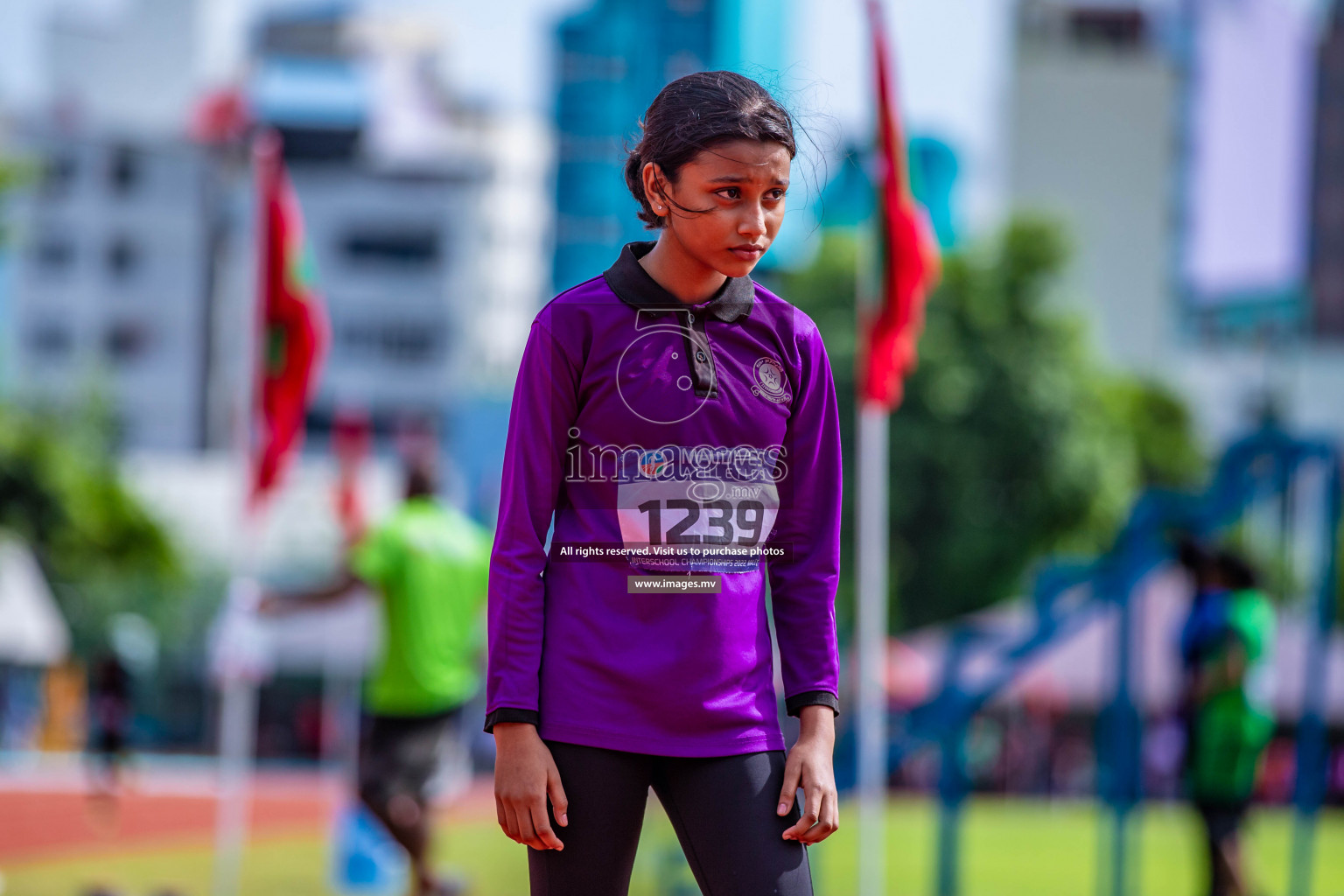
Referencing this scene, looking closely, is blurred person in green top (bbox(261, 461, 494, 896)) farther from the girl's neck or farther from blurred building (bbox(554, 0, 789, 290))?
the girl's neck

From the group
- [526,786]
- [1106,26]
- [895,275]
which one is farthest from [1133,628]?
[1106,26]

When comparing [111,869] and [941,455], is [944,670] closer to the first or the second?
[111,869]

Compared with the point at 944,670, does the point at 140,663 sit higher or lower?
lower

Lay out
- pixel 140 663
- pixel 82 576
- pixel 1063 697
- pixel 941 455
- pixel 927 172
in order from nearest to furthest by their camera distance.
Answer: pixel 927 172 → pixel 1063 697 → pixel 941 455 → pixel 82 576 → pixel 140 663

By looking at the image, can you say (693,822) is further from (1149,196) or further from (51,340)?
(1149,196)

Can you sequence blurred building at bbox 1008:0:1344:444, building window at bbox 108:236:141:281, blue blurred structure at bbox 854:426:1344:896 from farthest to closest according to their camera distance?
building window at bbox 108:236:141:281
blurred building at bbox 1008:0:1344:444
blue blurred structure at bbox 854:426:1344:896

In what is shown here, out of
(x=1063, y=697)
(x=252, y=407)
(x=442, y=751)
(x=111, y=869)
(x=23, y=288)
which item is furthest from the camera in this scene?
(x=23, y=288)

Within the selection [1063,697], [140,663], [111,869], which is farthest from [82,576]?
[111,869]

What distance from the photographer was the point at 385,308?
242ft

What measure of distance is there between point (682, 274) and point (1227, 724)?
554 centimetres

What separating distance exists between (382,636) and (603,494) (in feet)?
15.5

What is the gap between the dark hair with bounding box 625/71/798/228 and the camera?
2.77 m

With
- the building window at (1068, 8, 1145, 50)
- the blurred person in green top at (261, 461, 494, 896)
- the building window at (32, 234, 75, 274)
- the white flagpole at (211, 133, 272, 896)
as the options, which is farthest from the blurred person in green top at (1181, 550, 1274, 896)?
the building window at (1068, 8, 1145, 50)

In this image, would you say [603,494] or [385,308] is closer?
[603,494]
